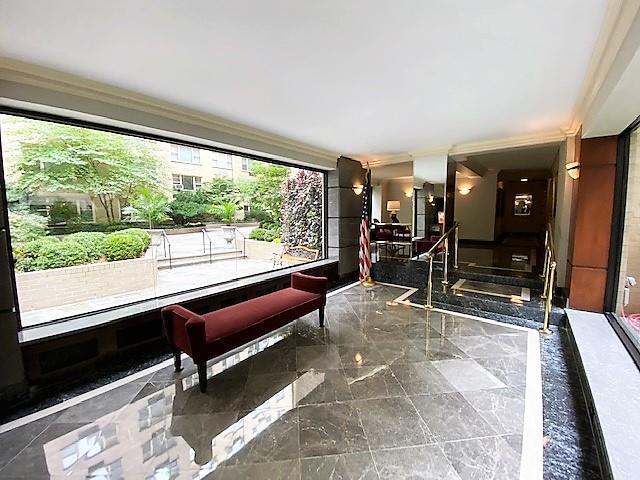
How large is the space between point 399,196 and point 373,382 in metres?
9.54

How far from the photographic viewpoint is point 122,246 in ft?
11.2

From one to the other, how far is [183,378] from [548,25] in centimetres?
403

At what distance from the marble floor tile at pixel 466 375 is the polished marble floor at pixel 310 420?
16 mm

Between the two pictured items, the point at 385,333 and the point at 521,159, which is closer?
the point at 385,333

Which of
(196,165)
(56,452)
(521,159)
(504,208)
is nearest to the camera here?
(56,452)

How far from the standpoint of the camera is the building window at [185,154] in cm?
381

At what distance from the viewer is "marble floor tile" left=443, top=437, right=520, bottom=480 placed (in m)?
1.76

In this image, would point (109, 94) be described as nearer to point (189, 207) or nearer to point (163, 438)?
point (189, 207)

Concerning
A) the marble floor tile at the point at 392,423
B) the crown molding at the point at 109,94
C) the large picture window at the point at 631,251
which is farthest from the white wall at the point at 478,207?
the marble floor tile at the point at 392,423

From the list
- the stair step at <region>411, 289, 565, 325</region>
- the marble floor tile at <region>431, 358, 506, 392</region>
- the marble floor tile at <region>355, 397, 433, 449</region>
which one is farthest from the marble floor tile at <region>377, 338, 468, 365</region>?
the stair step at <region>411, 289, 565, 325</region>

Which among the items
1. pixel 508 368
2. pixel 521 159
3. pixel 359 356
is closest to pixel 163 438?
pixel 359 356

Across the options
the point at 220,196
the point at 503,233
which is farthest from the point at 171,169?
the point at 503,233

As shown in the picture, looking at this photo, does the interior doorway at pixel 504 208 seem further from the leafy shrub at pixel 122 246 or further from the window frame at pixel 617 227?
the leafy shrub at pixel 122 246

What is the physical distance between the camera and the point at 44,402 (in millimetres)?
2469
